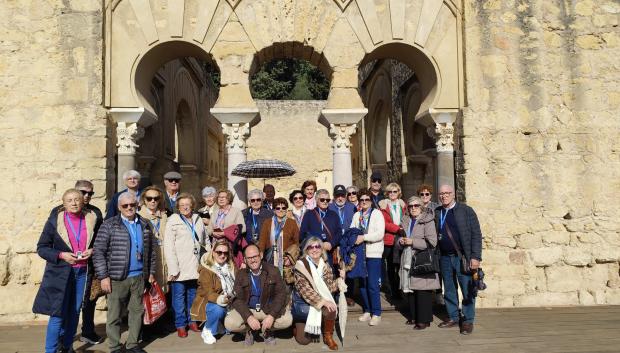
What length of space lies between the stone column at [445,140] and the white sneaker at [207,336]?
154 inches

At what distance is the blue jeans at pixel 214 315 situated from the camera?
195 inches

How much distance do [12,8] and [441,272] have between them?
666 cm

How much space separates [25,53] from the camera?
253 inches

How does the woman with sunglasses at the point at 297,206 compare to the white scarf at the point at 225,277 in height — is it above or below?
above

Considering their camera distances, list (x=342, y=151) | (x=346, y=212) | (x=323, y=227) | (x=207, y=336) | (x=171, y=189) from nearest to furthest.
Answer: (x=207, y=336)
(x=323, y=227)
(x=171, y=189)
(x=346, y=212)
(x=342, y=151)

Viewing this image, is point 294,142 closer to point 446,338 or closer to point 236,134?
point 236,134

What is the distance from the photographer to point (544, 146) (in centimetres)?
665

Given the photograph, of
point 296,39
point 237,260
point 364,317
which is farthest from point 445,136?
point 237,260

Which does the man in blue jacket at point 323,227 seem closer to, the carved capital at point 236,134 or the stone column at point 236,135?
the stone column at point 236,135

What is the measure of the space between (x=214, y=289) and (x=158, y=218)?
100 centimetres

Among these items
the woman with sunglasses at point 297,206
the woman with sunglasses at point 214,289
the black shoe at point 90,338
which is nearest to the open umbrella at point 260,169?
the woman with sunglasses at point 297,206

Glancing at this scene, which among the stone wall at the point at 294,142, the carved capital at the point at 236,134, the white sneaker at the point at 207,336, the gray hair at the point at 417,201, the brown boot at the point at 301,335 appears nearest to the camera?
the brown boot at the point at 301,335

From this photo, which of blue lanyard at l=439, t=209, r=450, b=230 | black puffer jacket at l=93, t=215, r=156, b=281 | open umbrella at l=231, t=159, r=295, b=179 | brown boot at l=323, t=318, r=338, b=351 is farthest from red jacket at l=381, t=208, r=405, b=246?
black puffer jacket at l=93, t=215, r=156, b=281

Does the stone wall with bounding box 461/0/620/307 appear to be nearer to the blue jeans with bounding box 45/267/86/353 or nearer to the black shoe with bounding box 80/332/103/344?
the black shoe with bounding box 80/332/103/344
